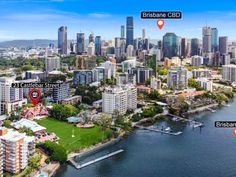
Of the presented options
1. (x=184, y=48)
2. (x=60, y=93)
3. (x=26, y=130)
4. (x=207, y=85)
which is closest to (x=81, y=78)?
(x=60, y=93)

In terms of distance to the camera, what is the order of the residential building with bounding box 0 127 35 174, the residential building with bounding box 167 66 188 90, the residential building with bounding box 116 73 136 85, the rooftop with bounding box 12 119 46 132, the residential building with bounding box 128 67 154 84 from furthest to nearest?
the residential building with bounding box 128 67 154 84
the residential building with bounding box 167 66 188 90
the residential building with bounding box 116 73 136 85
the rooftop with bounding box 12 119 46 132
the residential building with bounding box 0 127 35 174

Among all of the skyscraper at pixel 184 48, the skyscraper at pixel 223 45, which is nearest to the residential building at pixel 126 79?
the skyscraper at pixel 184 48

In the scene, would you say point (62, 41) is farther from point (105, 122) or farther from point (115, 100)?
point (105, 122)

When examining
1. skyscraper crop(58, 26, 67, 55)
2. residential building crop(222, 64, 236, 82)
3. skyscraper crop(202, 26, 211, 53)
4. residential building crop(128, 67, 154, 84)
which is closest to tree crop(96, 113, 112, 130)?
residential building crop(128, 67, 154, 84)

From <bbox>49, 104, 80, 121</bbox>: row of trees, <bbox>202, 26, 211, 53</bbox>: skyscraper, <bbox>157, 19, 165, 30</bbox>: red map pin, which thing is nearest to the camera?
<bbox>157, 19, 165, 30</bbox>: red map pin

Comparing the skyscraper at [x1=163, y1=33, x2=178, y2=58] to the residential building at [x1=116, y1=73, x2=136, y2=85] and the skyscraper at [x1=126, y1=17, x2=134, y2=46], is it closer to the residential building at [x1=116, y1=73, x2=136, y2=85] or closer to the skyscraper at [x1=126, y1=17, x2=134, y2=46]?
the skyscraper at [x1=126, y1=17, x2=134, y2=46]

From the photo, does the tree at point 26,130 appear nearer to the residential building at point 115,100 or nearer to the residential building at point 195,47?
the residential building at point 115,100

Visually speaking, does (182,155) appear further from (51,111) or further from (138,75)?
(138,75)
